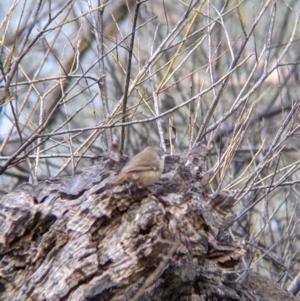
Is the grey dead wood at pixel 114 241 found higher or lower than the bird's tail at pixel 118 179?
lower

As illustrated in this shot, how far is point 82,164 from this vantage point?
31.0 ft

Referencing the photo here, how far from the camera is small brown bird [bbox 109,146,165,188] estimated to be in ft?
12.2

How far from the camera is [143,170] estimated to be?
12.4ft

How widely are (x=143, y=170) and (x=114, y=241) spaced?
442 millimetres

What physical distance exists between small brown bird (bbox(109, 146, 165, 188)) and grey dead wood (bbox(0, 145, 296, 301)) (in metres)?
0.05

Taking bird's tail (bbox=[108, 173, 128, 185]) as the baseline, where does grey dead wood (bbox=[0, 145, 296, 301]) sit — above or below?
below

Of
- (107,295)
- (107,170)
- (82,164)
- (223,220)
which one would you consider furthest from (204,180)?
(82,164)

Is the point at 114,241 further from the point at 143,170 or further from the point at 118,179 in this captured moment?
the point at 143,170

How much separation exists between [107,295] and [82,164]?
6024 mm

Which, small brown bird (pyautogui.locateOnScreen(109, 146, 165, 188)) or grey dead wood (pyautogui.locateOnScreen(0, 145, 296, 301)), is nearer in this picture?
grey dead wood (pyautogui.locateOnScreen(0, 145, 296, 301))

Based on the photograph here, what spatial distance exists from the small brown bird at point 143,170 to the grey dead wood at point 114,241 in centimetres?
5

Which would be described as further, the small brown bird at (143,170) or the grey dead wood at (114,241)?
the small brown bird at (143,170)

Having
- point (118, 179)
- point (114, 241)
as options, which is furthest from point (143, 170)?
point (114, 241)

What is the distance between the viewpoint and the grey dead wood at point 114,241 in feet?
11.5
